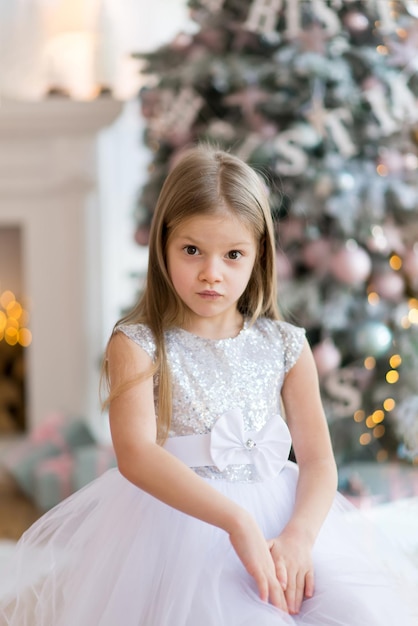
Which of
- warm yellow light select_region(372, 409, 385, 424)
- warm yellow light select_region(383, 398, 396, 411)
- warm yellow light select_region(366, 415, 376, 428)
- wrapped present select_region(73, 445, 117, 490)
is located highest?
warm yellow light select_region(383, 398, 396, 411)

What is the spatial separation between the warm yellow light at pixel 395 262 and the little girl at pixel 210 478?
1.64m

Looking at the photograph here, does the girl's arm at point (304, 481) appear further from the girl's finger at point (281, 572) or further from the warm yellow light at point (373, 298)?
the warm yellow light at point (373, 298)

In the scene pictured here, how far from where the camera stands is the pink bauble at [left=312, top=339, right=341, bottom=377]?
258cm

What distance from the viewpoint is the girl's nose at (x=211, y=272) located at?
112 cm

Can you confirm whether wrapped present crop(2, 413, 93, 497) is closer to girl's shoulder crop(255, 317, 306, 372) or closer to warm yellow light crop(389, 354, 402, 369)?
warm yellow light crop(389, 354, 402, 369)

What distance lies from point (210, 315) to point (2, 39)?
314 centimetres

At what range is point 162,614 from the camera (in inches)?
38.8

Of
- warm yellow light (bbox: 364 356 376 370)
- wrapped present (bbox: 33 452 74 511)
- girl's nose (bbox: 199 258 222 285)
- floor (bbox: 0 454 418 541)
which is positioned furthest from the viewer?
wrapped present (bbox: 33 452 74 511)

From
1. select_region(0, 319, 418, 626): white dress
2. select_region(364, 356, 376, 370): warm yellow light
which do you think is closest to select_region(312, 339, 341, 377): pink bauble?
select_region(364, 356, 376, 370): warm yellow light

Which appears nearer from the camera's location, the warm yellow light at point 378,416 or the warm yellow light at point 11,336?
the warm yellow light at point 378,416

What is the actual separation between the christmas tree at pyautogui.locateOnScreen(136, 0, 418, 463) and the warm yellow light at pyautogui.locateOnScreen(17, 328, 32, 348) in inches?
48.8

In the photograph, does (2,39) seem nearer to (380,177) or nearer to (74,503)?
(380,177)

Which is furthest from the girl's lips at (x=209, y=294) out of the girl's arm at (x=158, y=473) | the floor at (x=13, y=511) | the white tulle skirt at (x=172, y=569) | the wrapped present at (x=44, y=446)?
the wrapped present at (x=44, y=446)

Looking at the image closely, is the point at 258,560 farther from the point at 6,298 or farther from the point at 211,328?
the point at 6,298
